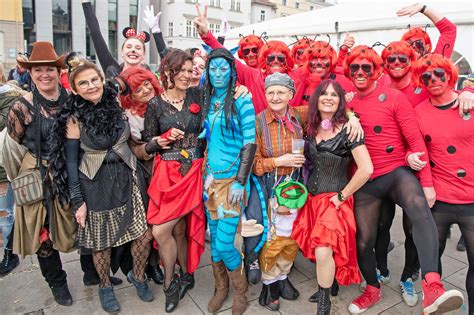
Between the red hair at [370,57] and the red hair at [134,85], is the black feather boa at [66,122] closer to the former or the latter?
the red hair at [134,85]

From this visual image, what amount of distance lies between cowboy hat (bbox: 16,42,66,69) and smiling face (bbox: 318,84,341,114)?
6.56 feet

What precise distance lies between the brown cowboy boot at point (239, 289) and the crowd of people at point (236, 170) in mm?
11

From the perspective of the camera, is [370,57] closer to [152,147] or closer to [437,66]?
[437,66]

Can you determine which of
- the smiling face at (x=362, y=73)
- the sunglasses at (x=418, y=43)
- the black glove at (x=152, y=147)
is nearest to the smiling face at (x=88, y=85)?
the black glove at (x=152, y=147)

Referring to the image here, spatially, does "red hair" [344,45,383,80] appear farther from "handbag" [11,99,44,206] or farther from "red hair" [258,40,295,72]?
"handbag" [11,99,44,206]

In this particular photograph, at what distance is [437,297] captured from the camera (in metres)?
2.38

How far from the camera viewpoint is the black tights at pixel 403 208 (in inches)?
101

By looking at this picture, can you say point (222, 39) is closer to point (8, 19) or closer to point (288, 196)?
point (288, 196)

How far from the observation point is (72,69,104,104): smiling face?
A: 2.65m

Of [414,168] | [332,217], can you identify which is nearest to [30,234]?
[332,217]

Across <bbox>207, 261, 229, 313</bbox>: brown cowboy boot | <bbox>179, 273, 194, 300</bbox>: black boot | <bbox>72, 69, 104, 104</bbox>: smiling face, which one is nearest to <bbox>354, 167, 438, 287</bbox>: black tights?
<bbox>207, 261, 229, 313</bbox>: brown cowboy boot

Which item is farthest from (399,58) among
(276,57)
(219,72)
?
(219,72)

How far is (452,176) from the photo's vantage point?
2621 millimetres

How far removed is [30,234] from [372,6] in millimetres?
7185
